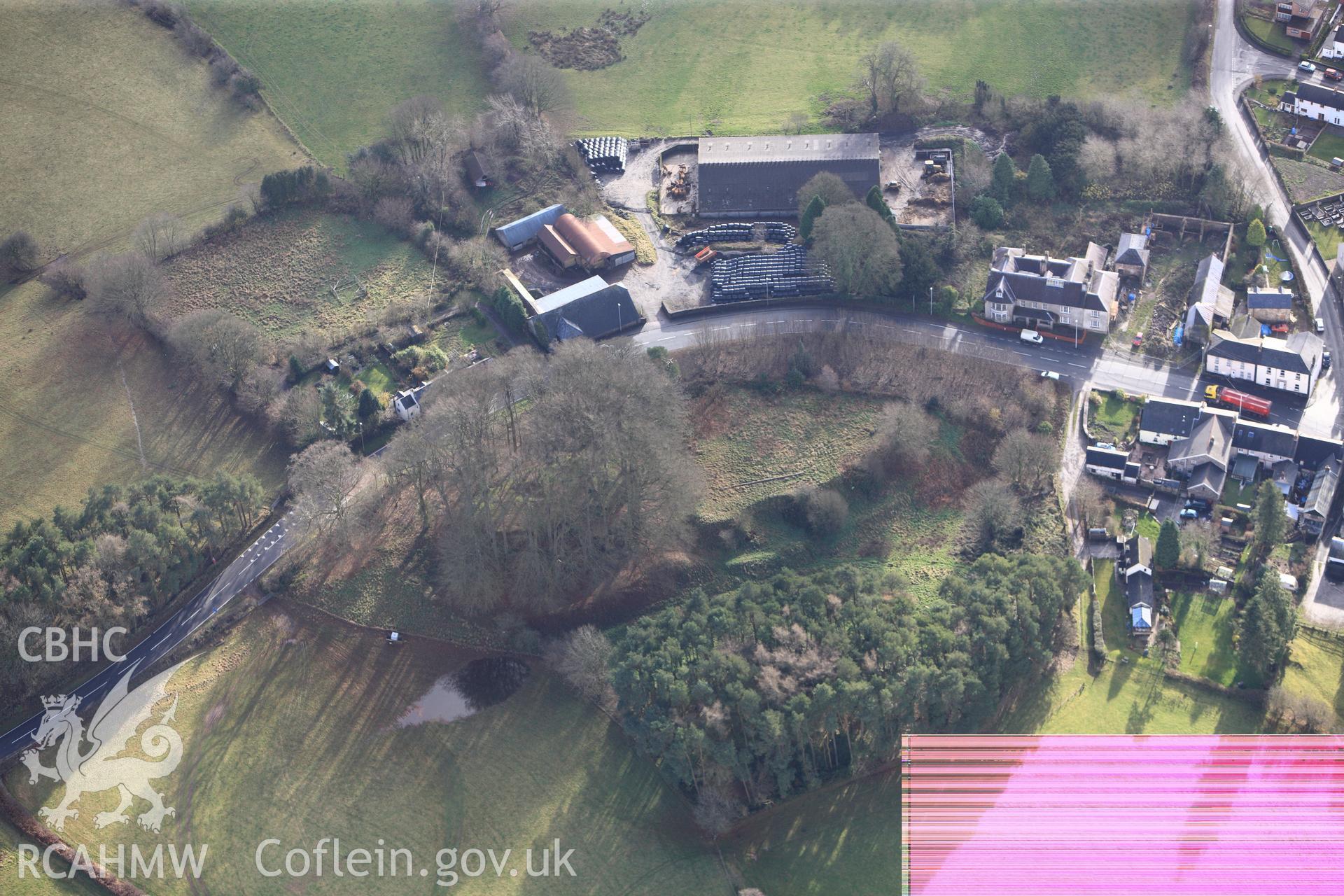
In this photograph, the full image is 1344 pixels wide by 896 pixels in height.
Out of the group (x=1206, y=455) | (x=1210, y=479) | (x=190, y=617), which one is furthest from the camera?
(x=1206, y=455)

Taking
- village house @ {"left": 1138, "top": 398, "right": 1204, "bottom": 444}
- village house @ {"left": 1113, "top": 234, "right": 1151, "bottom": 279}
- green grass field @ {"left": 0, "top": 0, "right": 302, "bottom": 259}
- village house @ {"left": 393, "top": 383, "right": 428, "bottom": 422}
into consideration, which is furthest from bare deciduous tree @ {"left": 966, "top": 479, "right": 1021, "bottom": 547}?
green grass field @ {"left": 0, "top": 0, "right": 302, "bottom": 259}

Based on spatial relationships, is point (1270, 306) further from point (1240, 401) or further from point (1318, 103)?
point (1318, 103)

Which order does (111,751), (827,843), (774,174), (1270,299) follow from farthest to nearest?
(774,174)
(1270,299)
(111,751)
(827,843)

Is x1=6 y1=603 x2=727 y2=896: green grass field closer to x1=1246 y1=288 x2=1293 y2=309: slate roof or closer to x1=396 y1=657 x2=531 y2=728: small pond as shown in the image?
x1=396 y1=657 x2=531 y2=728: small pond

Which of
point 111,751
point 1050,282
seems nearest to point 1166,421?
point 1050,282

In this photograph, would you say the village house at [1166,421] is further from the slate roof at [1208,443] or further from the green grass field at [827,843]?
the green grass field at [827,843]

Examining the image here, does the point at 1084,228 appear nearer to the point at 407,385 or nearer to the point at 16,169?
the point at 407,385

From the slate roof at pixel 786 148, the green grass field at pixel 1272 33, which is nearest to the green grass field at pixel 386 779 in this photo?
the slate roof at pixel 786 148
